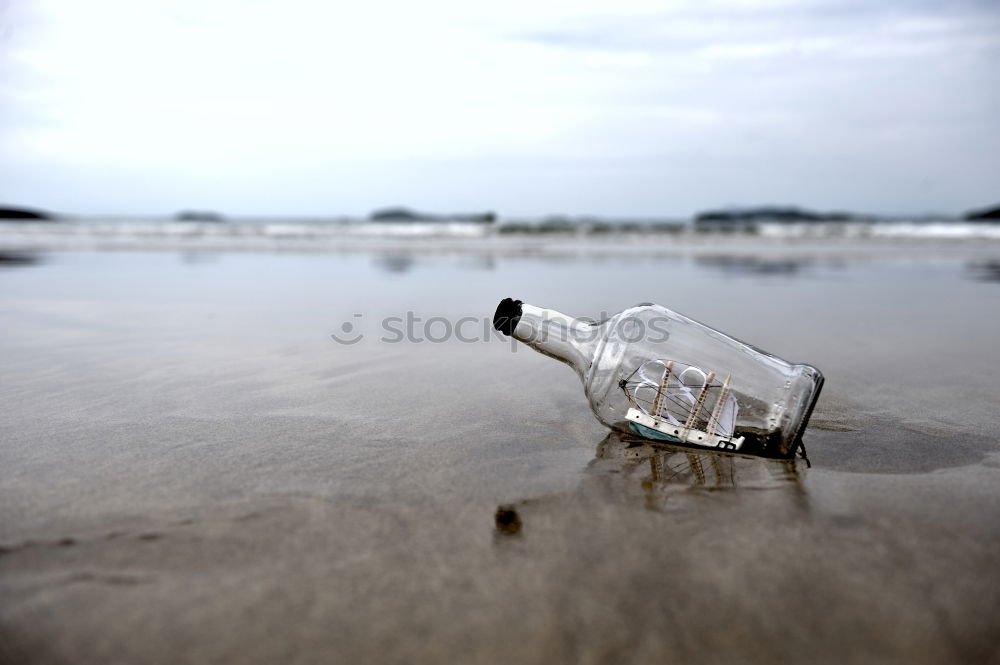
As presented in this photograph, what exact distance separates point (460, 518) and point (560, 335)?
2.43ft

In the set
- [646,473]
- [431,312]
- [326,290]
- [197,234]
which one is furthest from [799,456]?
[197,234]

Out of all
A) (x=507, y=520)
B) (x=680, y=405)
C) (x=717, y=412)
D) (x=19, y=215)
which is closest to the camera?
(x=507, y=520)

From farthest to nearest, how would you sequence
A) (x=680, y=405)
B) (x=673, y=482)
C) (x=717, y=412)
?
(x=680, y=405) < (x=717, y=412) < (x=673, y=482)

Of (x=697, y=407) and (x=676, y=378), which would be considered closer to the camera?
(x=697, y=407)

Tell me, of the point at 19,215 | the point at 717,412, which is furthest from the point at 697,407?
the point at 19,215

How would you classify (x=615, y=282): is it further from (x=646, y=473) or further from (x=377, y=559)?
(x=377, y=559)

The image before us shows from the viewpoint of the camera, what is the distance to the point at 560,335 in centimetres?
221

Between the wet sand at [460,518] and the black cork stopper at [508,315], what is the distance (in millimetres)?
376

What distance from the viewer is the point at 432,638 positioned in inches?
47.1

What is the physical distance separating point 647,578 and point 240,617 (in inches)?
28.5

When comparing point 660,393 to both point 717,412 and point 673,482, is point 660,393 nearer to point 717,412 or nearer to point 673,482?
point 717,412

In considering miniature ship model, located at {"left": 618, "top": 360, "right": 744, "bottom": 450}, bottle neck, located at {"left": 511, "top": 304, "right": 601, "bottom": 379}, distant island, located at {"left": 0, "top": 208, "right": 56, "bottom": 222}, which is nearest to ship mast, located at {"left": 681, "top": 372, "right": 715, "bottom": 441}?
miniature ship model, located at {"left": 618, "top": 360, "right": 744, "bottom": 450}

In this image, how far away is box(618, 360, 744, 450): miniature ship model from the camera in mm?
2033

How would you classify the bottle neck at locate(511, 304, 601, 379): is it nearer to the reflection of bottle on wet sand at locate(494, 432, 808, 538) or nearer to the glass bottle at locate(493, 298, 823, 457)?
the glass bottle at locate(493, 298, 823, 457)
